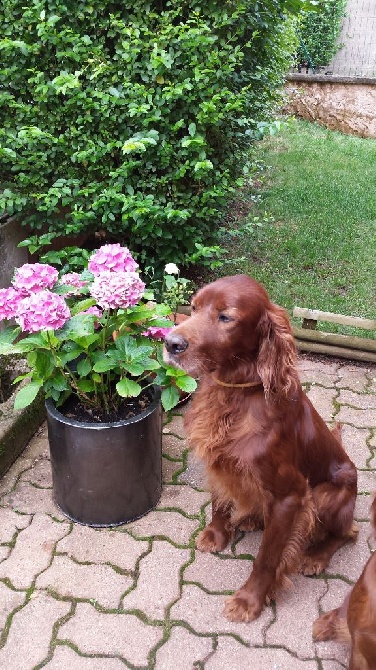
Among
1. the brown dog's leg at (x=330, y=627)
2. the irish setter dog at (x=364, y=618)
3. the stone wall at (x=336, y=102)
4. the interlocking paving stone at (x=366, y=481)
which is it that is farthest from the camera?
the stone wall at (x=336, y=102)

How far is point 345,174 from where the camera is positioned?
754cm

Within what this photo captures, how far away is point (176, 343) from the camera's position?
209 centimetres

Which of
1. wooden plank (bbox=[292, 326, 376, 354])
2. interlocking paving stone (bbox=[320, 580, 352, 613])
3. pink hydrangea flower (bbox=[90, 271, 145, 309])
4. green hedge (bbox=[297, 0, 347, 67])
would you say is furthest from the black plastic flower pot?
green hedge (bbox=[297, 0, 347, 67])

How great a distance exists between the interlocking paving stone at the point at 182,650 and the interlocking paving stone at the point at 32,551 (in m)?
0.66

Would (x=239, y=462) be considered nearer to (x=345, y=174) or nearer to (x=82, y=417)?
(x=82, y=417)

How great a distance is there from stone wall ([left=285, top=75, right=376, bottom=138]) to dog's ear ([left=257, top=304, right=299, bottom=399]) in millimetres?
8458

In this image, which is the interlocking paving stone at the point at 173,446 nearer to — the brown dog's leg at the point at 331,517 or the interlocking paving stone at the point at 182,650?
the brown dog's leg at the point at 331,517

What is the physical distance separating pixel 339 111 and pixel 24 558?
9152mm

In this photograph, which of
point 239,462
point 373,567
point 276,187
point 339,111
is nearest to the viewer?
point 373,567

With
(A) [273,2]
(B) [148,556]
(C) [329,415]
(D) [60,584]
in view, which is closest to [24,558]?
(D) [60,584]

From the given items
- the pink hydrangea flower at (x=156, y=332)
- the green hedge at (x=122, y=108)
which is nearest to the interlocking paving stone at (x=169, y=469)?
the pink hydrangea flower at (x=156, y=332)

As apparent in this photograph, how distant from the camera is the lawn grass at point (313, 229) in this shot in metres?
5.08

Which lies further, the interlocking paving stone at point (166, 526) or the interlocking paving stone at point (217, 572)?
the interlocking paving stone at point (166, 526)

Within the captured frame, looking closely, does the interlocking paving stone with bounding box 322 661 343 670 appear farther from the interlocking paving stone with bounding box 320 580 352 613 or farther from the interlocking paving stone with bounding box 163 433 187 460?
the interlocking paving stone with bounding box 163 433 187 460
